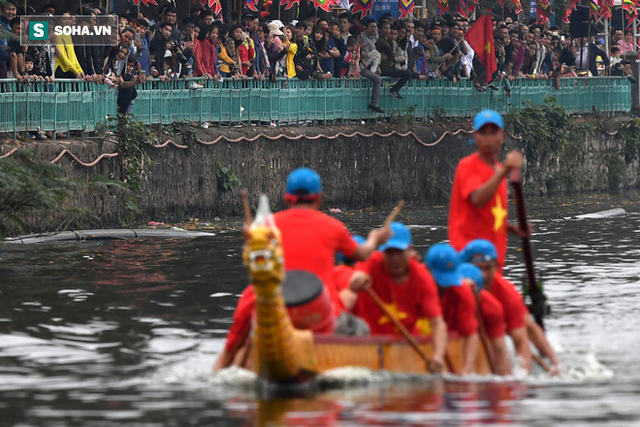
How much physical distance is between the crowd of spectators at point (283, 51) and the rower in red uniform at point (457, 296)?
410 inches

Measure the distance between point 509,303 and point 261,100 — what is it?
1683 cm

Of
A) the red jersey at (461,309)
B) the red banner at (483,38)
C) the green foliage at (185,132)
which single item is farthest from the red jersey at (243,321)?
the red banner at (483,38)

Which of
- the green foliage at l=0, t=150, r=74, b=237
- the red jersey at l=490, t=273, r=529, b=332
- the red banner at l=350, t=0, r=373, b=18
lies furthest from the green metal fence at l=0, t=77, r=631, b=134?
the red jersey at l=490, t=273, r=529, b=332

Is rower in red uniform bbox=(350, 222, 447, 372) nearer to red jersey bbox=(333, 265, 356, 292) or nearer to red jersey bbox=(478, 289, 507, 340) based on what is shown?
red jersey bbox=(333, 265, 356, 292)

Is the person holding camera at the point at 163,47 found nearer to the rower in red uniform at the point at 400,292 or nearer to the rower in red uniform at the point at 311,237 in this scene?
the rower in red uniform at the point at 400,292

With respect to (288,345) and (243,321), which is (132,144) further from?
(288,345)

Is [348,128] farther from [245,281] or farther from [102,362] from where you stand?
[102,362]

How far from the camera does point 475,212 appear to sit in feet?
42.2

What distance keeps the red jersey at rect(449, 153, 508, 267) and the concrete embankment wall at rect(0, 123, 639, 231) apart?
11.2 m

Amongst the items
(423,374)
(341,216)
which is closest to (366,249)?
(423,374)

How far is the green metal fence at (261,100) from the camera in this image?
2375cm

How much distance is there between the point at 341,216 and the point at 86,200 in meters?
5.76

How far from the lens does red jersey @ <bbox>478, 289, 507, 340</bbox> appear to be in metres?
12.5

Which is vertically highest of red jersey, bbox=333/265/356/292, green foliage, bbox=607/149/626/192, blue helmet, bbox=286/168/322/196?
blue helmet, bbox=286/168/322/196
